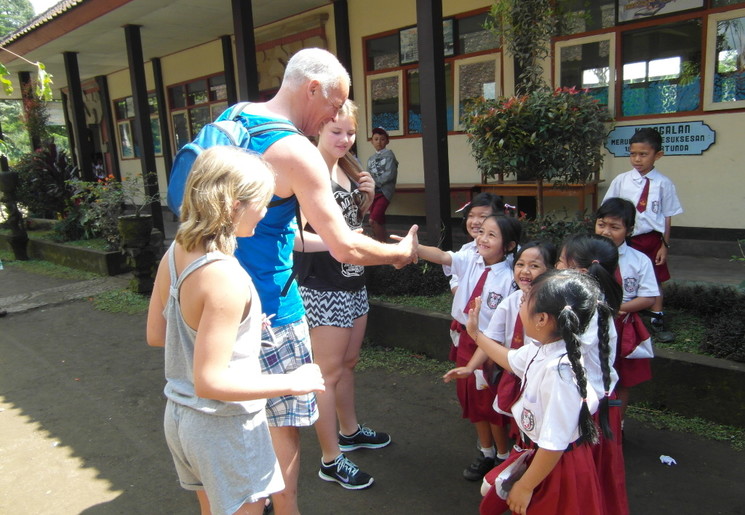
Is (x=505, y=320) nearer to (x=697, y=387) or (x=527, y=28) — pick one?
(x=697, y=387)

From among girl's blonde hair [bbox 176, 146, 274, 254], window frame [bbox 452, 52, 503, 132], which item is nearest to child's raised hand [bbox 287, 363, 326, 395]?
girl's blonde hair [bbox 176, 146, 274, 254]

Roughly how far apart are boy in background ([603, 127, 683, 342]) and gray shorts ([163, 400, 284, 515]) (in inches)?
131

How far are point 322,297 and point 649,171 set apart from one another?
2783mm

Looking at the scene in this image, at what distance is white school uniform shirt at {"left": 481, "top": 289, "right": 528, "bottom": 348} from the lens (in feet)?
8.04

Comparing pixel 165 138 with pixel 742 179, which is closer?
pixel 742 179

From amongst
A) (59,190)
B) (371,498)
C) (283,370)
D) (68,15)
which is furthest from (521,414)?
(59,190)

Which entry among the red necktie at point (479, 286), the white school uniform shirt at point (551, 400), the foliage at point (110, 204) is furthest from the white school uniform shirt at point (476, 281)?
the foliage at point (110, 204)

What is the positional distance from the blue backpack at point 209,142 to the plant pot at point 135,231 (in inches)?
209

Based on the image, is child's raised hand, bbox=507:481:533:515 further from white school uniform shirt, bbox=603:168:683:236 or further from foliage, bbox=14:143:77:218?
foliage, bbox=14:143:77:218

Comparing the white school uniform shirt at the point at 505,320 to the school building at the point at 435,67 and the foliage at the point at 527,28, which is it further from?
the foliage at the point at 527,28

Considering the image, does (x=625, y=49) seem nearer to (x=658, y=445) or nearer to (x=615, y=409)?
(x=658, y=445)

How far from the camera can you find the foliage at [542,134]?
453cm

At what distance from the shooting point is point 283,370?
6.95 feet

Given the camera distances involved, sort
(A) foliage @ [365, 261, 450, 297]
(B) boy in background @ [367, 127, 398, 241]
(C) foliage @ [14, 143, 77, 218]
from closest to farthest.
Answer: (A) foliage @ [365, 261, 450, 297]
(B) boy in background @ [367, 127, 398, 241]
(C) foliage @ [14, 143, 77, 218]
